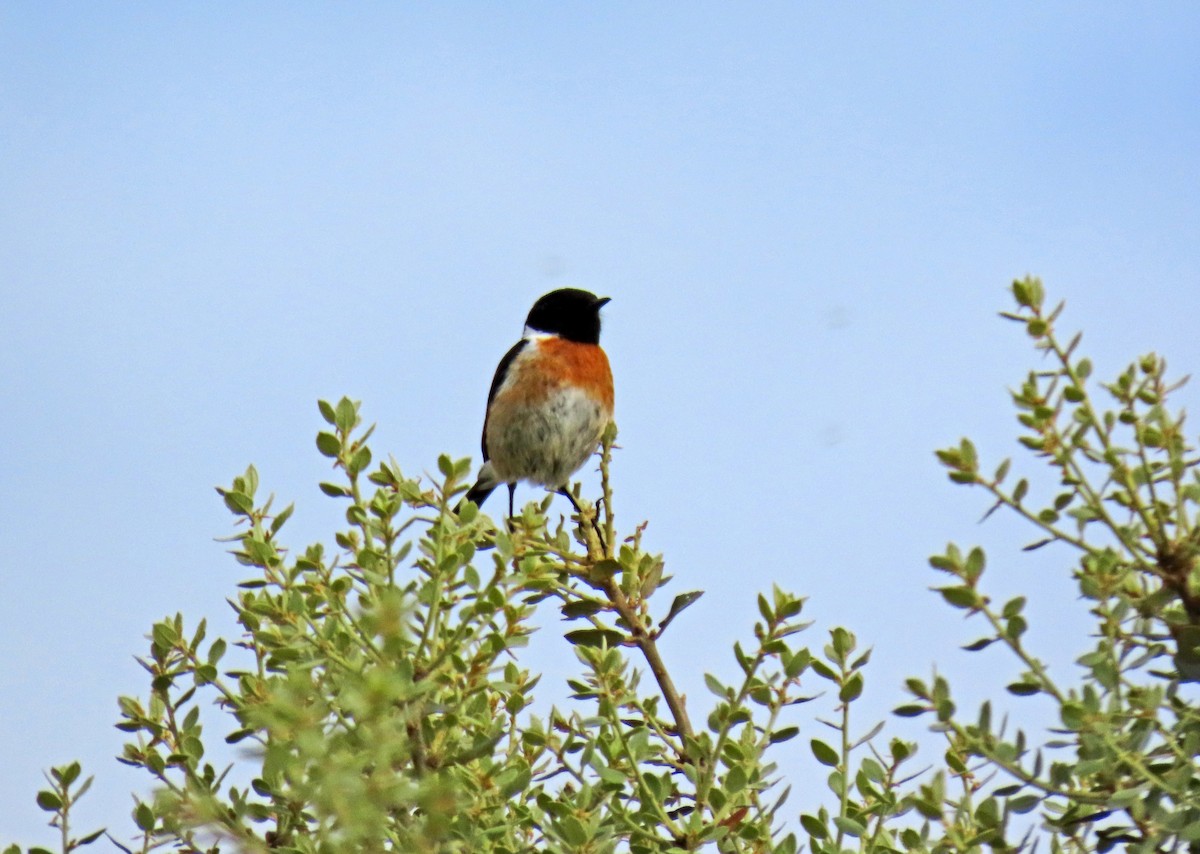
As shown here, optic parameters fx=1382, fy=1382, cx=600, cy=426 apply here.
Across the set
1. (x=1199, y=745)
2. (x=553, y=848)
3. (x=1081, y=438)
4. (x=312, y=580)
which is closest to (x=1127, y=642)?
(x=1199, y=745)

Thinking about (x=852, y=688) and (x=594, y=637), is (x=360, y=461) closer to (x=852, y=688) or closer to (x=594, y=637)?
(x=594, y=637)

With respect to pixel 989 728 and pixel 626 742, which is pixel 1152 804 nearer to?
pixel 989 728

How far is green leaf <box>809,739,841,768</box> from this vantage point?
3.21m

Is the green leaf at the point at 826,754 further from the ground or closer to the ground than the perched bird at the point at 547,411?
closer to the ground

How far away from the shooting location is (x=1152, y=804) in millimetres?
2576

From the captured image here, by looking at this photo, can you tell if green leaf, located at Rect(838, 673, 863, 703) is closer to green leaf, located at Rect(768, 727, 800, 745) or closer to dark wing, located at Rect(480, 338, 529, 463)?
green leaf, located at Rect(768, 727, 800, 745)

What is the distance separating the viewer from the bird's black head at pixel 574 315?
8.10 m

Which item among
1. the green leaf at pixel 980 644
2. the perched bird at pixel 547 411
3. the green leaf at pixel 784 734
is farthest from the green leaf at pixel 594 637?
the perched bird at pixel 547 411

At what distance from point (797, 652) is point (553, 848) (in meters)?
0.74

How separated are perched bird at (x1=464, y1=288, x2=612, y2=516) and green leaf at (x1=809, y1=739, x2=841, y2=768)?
4130mm

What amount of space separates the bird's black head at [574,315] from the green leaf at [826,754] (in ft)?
16.3

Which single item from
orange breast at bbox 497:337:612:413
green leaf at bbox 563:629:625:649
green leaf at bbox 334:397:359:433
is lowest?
green leaf at bbox 563:629:625:649

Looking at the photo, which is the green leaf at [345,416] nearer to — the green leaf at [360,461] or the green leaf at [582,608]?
the green leaf at [360,461]

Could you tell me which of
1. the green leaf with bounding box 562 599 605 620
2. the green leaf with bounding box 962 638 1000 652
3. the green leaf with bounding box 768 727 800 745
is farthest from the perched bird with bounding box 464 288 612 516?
the green leaf with bounding box 962 638 1000 652
